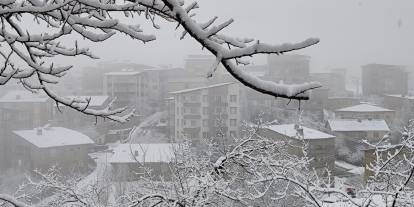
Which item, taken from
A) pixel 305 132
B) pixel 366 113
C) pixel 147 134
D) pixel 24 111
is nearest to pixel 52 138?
pixel 24 111

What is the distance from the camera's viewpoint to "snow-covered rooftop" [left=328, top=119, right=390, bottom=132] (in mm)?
31906

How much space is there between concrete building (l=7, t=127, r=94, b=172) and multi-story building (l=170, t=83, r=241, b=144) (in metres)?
7.61

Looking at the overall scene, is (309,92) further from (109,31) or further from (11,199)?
(11,199)

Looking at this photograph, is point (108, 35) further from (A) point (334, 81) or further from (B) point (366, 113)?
(A) point (334, 81)

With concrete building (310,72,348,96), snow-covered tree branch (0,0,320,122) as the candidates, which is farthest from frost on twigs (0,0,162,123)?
concrete building (310,72,348,96)

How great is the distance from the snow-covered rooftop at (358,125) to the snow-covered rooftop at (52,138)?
18.0 metres

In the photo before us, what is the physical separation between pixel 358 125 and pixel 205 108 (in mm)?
11576

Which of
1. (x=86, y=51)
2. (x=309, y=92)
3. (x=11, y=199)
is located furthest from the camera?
(x=11, y=199)

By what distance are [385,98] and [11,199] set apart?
151 feet

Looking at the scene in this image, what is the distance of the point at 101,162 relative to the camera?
2830 centimetres

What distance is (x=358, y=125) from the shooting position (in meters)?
32.5

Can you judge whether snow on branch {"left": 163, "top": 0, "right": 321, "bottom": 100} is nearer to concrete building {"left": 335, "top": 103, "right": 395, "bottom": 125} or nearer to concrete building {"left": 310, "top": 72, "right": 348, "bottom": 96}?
concrete building {"left": 335, "top": 103, "right": 395, "bottom": 125}

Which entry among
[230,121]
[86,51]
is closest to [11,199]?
[86,51]

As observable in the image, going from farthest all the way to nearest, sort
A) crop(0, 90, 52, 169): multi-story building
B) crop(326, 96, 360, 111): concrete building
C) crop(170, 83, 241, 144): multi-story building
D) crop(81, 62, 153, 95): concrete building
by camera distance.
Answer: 1. crop(81, 62, 153, 95): concrete building
2. crop(326, 96, 360, 111): concrete building
3. crop(170, 83, 241, 144): multi-story building
4. crop(0, 90, 52, 169): multi-story building
